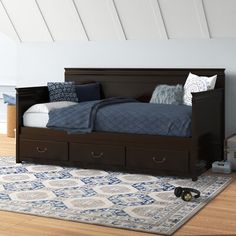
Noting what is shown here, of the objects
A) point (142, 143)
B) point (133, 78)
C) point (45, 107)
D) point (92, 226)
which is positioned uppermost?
point (133, 78)

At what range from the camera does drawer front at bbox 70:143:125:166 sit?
14.0 feet

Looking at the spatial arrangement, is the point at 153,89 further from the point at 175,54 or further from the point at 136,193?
the point at 136,193

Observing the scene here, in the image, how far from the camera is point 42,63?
5.73 m

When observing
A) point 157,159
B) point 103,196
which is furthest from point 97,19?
point 103,196

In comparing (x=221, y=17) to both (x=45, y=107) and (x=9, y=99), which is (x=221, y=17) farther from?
(x=9, y=99)

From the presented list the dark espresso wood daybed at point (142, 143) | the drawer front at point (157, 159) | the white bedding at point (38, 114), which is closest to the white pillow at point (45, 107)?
the white bedding at point (38, 114)

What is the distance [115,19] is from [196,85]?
110 centimetres

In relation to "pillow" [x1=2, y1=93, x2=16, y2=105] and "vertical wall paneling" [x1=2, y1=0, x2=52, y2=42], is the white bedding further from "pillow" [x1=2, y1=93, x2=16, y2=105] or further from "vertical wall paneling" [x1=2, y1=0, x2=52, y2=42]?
"pillow" [x1=2, y1=93, x2=16, y2=105]

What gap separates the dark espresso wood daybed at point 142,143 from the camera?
159 inches

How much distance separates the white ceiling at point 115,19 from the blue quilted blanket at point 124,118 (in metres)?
0.87

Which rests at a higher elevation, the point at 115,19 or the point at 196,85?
the point at 115,19

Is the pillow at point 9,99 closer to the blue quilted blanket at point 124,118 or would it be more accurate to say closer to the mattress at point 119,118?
the mattress at point 119,118

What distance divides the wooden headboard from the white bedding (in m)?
0.75

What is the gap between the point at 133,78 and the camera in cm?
511
